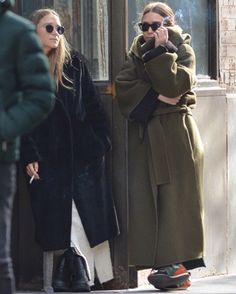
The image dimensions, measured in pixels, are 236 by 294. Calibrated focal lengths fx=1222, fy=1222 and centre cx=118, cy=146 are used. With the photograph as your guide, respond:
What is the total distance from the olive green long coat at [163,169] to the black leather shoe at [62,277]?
0.50 meters

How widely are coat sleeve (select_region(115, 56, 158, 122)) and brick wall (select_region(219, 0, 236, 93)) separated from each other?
167 cm

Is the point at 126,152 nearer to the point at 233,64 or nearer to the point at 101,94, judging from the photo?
the point at 101,94

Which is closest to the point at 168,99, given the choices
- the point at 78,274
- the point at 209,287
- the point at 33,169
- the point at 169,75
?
the point at 169,75

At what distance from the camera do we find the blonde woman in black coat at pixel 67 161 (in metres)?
7.99

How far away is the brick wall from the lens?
9.82 meters

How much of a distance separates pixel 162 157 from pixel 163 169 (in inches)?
3.2

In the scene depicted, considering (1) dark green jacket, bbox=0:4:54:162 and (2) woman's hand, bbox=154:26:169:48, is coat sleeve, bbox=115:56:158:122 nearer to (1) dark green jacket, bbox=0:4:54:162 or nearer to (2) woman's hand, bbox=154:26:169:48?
(2) woman's hand, bbox=154:26:169:48

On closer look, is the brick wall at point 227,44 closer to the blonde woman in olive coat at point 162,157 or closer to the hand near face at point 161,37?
the blonde woman in olive coat at point 162,157

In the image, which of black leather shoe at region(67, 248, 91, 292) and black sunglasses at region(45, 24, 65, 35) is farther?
black leather shoe at region(67, 248, 91, 292)

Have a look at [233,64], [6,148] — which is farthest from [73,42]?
[6,148]

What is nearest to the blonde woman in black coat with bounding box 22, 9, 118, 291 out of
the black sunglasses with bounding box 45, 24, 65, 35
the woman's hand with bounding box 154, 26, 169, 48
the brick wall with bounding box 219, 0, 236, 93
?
the black sunglasses with bounding box 45, 24, 65, 35

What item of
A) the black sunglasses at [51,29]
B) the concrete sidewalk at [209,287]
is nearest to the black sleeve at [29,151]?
the black sunglasses at [51,29]

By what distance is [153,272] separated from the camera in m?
8.41

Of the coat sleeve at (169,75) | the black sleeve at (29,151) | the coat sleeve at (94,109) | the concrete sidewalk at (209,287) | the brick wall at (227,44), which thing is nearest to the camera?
the black sleeve at (29,151)
